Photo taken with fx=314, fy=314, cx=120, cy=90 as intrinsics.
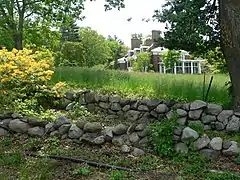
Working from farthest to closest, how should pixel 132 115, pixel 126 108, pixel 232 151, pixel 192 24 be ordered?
pixel 126 108 < pixel 132 115 < pixel 192 24 < pixel 232 151

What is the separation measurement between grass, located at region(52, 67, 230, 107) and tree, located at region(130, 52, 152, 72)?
18255 mm

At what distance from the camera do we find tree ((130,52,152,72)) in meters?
27.6

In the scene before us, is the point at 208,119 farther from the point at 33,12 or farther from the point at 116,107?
the point at 33,12

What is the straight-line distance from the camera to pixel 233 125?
16.8 ft

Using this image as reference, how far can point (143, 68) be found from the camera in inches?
1091

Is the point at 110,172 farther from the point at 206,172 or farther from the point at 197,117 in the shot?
the point at 197,117

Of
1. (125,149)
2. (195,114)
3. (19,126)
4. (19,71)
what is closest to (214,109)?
(195,114)

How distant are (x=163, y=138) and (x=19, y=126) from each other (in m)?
2.48

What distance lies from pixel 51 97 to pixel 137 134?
125 inches

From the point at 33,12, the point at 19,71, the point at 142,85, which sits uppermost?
the point at 33,12

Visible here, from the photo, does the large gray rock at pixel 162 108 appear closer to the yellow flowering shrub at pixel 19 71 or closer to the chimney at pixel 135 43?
the yellow flowering shrub at pixel 19 71

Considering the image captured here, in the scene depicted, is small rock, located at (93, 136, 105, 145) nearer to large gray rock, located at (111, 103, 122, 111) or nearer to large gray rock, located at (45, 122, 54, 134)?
large gray rock, located at (45, 122, 54, 134)

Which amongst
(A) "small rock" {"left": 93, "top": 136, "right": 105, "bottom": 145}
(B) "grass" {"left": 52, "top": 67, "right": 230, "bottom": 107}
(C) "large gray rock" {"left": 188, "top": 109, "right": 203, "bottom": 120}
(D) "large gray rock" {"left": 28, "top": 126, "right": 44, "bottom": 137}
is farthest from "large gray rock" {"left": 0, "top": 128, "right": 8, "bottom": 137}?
(C) "large gray rock" {"left": 188, "top": 109, "right": 203, "bottom": 120}

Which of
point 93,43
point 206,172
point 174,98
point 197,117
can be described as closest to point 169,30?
point 174,98
